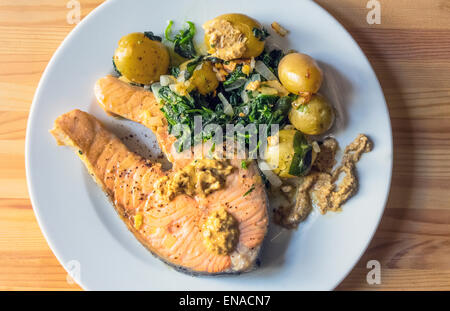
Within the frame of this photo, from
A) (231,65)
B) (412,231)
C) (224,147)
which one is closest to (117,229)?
(224,147)

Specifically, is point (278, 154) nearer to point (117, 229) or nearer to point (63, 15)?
point (117, 229)

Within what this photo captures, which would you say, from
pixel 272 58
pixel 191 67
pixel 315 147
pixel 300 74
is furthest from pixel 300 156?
pixel 191 67

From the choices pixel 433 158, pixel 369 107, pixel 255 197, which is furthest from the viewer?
pixel 433 158

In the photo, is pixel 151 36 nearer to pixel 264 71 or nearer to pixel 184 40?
pixel 184 40

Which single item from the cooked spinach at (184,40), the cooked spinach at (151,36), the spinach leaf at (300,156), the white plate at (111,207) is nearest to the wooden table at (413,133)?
the white plate at (111,207)

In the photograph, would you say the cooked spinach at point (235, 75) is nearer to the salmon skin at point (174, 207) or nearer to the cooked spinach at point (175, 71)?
the cooked spinach at point (175, 71)

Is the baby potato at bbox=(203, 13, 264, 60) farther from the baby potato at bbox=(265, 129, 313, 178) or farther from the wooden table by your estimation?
the wooden table
